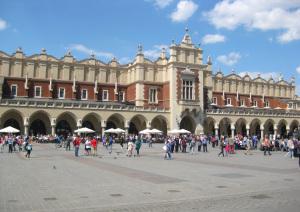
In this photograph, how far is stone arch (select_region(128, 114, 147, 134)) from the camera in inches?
2234

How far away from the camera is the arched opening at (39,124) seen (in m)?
51.4

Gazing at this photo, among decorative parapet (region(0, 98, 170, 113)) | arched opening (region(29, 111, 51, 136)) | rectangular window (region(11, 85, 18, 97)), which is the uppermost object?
rectangular window (region(11, 85, 18, 97))

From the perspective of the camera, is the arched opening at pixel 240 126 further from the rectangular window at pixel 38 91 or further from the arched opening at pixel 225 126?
the rectangular window at pixel 38 91

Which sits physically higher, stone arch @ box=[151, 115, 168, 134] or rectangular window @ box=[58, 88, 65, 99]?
rectangular window @ box=[58, 88, 65, 99]

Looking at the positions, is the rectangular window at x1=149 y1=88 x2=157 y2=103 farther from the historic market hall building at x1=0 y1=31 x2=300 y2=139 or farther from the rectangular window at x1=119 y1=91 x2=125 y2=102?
the rectangular window at x1=119 y1=91 x2=125 y2=102

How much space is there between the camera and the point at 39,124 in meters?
53.4

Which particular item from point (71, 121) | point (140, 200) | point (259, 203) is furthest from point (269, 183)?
point (71, 121)

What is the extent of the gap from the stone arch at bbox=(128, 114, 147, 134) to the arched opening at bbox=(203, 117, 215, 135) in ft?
33.6

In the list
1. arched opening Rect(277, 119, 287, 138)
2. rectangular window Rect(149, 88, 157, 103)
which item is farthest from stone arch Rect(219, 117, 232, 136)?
rectangular window Rect(149, 88, 157, 103)

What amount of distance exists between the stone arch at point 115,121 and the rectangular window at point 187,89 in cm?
1058

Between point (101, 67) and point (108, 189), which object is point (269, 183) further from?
point (101, 67)

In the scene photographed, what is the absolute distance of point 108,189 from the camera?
12648 millimetres

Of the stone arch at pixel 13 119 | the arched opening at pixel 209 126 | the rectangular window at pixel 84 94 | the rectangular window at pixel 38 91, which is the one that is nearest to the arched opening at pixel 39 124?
the stone arch at pixel 13 119

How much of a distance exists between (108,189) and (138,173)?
4640 mm
